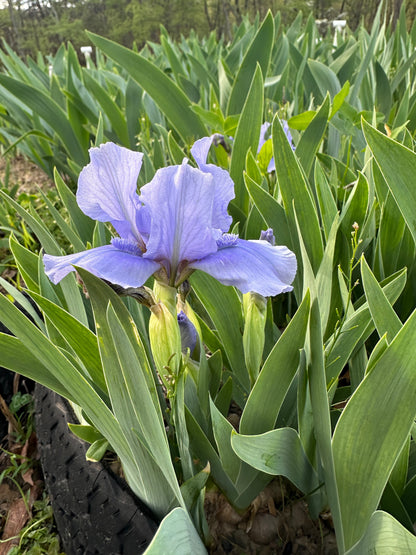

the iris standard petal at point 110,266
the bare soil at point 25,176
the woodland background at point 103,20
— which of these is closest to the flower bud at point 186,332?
the iris standard petal at point 110,266

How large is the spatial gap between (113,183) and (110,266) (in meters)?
0.11

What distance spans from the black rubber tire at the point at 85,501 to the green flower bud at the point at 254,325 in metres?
0.23

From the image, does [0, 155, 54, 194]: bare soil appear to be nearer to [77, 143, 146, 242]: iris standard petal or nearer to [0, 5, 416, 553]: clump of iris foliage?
[0, 5, 416, 553]: clump of iris foliage

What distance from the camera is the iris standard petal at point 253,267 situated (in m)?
0.46

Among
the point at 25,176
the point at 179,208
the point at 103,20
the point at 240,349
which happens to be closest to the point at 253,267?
the point at 179,208

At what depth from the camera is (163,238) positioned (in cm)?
48

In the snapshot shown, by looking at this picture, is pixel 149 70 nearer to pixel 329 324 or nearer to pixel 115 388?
pixel 329 324

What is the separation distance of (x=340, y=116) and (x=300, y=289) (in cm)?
69

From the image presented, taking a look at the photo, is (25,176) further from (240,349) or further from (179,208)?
(179,208)

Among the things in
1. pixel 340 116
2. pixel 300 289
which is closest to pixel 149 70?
pixel 340 116

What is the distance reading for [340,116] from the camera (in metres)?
1.28

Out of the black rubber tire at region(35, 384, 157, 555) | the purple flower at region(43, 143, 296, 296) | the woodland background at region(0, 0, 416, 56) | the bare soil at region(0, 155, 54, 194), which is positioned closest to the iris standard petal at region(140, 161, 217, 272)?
the purple flower at region(43, 143, 296, 296)

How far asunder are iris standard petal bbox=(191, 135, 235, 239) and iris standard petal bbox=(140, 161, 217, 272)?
0.07 meters

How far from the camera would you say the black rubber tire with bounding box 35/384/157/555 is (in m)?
0.56
